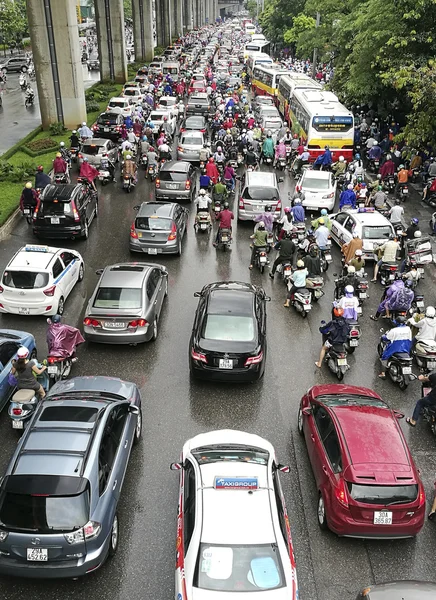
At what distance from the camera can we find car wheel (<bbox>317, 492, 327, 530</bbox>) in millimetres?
7867

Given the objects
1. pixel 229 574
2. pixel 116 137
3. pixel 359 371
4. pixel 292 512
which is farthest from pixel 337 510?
pixel 116 137

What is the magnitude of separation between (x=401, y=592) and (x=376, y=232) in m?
13.1

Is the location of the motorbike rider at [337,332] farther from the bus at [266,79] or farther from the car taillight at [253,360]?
the bus at [266,79]

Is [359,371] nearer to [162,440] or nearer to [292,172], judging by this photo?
[162,440]

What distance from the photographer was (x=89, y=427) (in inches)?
300

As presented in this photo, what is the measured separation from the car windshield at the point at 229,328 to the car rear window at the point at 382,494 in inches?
163

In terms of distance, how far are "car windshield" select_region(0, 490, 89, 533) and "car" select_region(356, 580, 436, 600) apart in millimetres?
3252

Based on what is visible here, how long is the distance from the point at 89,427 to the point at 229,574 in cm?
278

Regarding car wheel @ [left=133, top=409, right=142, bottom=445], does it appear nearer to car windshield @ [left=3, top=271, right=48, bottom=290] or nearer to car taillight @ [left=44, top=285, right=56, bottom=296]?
car taillight @ [left=44, top=285, right=56, bottom=296]

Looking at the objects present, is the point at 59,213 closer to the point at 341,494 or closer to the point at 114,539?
the point at 114,539

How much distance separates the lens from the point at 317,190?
71.1 feet

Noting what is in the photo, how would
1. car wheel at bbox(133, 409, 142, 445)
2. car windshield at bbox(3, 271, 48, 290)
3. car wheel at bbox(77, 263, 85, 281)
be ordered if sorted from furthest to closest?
car wheel at bbox(77, 263, 85, 281) < car windshield at bbox(3, 271, 48, 290) < car wheel at bbox(133, 409, 142, 445)

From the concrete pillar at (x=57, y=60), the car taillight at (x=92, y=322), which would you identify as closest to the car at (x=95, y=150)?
the concrete pillar at (x=57, y=60)

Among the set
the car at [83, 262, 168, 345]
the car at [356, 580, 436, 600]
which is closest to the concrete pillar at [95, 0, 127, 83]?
the car at [83, 262, 168, 345]
